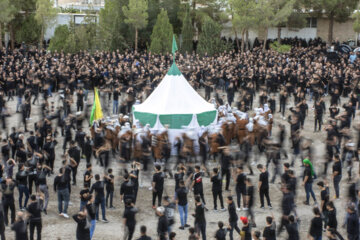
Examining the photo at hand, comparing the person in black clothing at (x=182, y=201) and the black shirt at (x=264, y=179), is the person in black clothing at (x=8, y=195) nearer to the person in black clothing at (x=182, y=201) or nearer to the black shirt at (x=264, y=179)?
the person in black clothing at (x=182, y=201)

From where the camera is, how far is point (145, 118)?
17.1 m

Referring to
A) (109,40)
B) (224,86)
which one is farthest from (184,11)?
(224,86)

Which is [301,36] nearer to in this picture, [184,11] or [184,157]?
[184,11]

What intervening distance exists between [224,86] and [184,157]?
1185 cm

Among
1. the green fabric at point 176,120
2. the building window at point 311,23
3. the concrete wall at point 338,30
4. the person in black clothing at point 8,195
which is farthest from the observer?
the building window at point 311,23

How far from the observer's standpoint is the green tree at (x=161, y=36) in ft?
120

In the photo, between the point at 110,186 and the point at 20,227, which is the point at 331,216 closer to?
the point at 110,186

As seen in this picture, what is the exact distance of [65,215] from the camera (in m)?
11.9

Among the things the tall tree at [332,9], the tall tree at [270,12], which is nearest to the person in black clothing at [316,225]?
the tall tree at [270,12]

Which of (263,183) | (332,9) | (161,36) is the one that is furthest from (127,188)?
(332,9)

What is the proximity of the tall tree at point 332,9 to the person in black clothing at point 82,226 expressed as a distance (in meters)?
34.4

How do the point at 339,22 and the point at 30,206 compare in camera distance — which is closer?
the point at 30,206

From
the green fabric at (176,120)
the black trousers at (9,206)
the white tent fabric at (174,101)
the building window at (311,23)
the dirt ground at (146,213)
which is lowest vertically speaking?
the dirt ground at (146,213)

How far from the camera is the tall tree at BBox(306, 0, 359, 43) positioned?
40.0m
